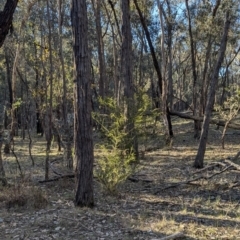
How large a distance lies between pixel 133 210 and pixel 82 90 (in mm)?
2525

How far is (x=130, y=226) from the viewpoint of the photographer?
557 centimetres

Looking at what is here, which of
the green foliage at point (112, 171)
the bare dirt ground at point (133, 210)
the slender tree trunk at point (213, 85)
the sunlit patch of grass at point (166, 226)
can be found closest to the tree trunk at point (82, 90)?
the bare dirt ground at point (133, 210)

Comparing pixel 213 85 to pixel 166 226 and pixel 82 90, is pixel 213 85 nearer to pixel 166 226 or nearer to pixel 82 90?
pixel 82 90

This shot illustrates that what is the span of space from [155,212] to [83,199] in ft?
4.50

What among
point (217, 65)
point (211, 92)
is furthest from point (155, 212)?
point (217, 65)

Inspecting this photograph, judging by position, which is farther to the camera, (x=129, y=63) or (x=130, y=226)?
(x=129, y=63)

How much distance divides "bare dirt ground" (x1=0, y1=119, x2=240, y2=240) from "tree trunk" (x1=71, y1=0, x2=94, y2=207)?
95 cm

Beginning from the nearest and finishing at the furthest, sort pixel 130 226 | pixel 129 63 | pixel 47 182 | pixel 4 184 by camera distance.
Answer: pixel 130 226 < pixel 4 184 < pixel 47 182 < pixel 129 63

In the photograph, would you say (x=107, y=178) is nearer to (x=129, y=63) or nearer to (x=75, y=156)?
(x=75, y=156)

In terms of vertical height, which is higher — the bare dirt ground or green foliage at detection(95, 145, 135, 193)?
green foliage at detection(95, 145, 135, 193)

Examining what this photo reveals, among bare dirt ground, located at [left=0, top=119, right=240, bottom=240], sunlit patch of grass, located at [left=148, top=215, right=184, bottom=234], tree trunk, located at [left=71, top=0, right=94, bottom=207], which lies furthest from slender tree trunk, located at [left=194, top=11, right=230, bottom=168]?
tree trunk, located at [left=71, top=0, right=94, bottom=207]

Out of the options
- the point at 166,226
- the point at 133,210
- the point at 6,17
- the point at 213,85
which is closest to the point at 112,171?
the point at 133,210

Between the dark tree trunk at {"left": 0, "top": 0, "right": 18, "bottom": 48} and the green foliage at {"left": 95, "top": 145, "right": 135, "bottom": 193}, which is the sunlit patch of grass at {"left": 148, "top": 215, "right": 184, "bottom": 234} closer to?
the green foliage at {"left": 95, "top": 145, "right": 135, "bottom": 193}

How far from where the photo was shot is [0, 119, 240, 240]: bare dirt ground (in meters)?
5.27
